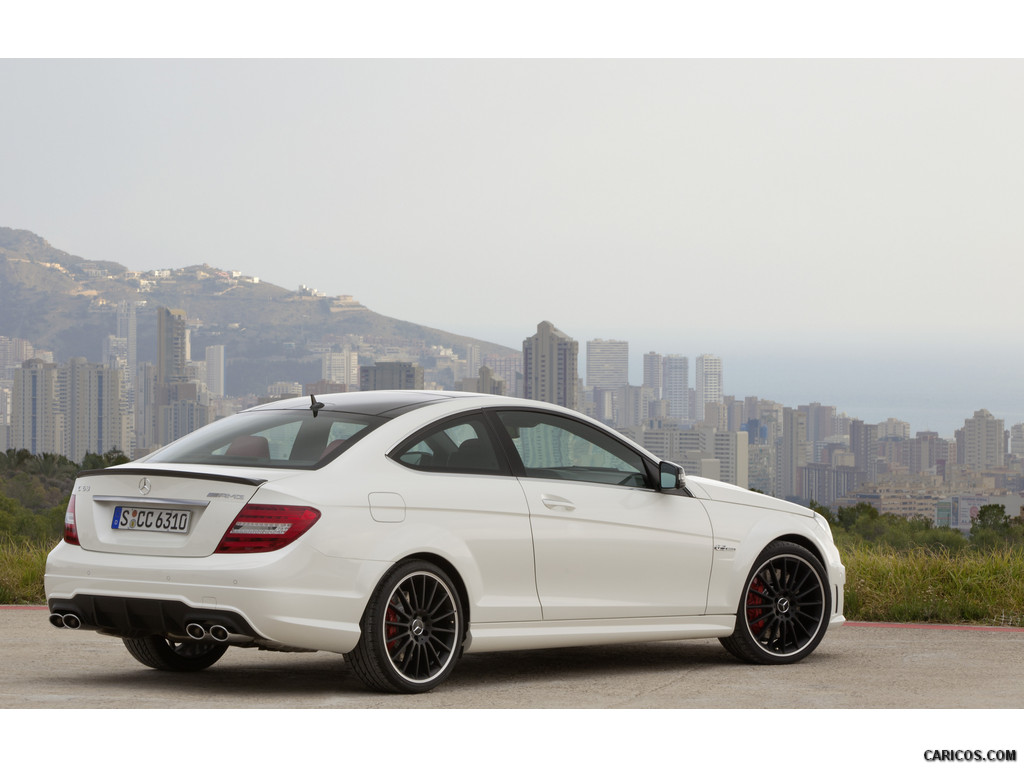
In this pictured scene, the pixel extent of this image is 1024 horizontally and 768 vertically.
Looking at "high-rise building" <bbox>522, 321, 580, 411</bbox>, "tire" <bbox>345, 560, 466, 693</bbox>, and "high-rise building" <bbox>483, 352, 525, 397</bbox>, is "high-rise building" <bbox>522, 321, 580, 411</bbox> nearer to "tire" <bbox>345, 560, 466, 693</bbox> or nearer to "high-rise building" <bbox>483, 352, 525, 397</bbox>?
"high-rise building" <bbox>483, 352, 525, 397</bbox>

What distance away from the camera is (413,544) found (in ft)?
22.8

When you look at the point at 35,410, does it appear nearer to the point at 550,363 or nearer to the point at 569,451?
the point at 550,363

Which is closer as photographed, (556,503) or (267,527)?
(267,527)

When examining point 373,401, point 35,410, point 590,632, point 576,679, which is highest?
point 35,410

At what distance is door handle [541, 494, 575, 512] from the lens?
7.73m

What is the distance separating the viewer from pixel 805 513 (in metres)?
9.09

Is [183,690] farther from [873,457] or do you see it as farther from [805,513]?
[873,457]

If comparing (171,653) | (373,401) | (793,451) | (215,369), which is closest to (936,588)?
(373,401)

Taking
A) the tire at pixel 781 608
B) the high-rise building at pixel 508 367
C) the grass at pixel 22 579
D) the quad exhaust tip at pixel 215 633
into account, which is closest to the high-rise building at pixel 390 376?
the high-rise building at pixel 508 367

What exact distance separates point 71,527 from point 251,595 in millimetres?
1369

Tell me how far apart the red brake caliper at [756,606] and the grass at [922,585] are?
342cm

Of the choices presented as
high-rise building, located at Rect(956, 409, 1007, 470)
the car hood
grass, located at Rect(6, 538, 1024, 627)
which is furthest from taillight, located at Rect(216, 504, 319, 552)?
high-rise building, located at Rect(956, 409, 1007, 470)

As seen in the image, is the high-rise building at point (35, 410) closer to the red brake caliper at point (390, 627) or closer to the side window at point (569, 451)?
the side window at point (569, 451)

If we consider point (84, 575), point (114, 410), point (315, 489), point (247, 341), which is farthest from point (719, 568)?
point (247, 341)
